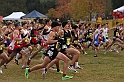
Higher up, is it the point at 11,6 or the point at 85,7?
the point at 85,7

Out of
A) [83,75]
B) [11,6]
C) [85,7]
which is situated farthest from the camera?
[11,6]

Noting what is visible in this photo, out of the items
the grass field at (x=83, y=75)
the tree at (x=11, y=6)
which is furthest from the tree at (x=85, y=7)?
the grass field at (x=83, y=75)

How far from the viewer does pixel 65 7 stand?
65188 millimetres

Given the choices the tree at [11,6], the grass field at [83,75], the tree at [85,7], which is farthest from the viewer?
the tree at [11,6]

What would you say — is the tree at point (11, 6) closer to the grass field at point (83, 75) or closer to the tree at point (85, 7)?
the tree at point (85, 7)

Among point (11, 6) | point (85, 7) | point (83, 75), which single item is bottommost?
point (11, 6)

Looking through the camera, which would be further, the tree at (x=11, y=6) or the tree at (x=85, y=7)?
the tree at (x=11, y=6)

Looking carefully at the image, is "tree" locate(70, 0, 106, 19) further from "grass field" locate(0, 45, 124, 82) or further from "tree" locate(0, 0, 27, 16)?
"grass field" locate(0, 45, 124, 82)

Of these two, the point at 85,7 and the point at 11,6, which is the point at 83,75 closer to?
the point at 85,7

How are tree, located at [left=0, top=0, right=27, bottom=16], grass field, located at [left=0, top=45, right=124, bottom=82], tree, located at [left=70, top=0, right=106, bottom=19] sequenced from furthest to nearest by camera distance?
tree, located at [left=0, top=0, right=27, bottom=16], tree, located at [left=70, top=0, right=106, bottom=19], grass field, located at [left=0, top=45, right=124, bottom=82]

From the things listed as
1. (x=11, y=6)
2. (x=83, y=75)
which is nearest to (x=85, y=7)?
(x=11, y=6)

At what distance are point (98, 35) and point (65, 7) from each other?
1858 inches

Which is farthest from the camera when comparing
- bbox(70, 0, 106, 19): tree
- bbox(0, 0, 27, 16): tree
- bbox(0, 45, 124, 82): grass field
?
bbox(0, 0, 27, 16): tree

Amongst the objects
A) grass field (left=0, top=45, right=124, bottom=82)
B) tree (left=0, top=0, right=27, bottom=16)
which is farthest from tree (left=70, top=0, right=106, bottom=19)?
grass field (left=0, top=45, right=124, bottom=82)
